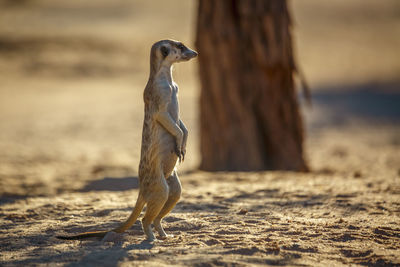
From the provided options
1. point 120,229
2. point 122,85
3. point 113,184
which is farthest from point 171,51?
point 122,85

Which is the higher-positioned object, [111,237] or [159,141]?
[159,141]

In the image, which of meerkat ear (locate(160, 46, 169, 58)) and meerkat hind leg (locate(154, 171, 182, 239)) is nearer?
meerkat ear (locate(160, 46, 169, 58))

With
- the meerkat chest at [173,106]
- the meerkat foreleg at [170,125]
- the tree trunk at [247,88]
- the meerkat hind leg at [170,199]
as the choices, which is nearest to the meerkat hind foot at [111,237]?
the meerkat hind leg at [170,199]

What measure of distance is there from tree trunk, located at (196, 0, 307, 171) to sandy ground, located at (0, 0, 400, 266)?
0.89 meters

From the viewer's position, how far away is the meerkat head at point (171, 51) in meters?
4.53

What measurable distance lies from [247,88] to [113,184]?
3.21 meters

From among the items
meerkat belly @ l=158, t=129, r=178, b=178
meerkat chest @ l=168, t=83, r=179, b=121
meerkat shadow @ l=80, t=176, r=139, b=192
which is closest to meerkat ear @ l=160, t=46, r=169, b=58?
meerkat chest @ l=168, t=83, r=179, b=121

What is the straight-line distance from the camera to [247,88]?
30.2 feet

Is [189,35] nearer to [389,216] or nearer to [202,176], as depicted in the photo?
[202,176]

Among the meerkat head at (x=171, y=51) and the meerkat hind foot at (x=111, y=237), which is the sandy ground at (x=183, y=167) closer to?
the meerkat hind foot at (x=111, y=237)

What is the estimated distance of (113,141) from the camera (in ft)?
44.9

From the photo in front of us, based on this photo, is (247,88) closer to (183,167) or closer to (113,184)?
(183,167)

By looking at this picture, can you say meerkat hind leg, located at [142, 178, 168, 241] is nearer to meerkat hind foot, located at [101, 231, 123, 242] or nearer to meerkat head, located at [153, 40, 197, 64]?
meerkat hind foot, located at [101, 231, 123, 242]

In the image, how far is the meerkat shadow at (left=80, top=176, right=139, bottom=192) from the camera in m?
7.42
